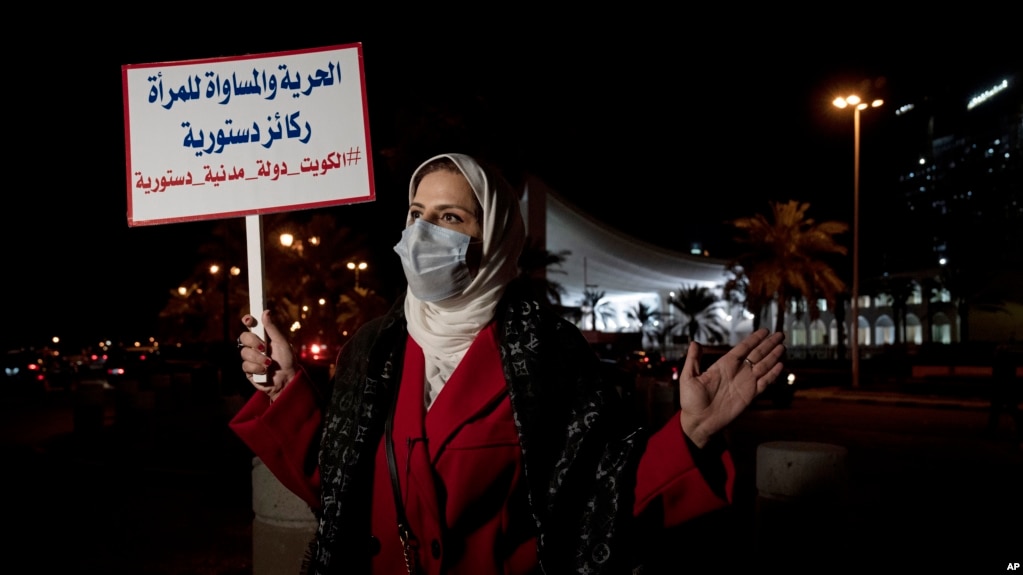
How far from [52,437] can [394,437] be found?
1433 centimetres

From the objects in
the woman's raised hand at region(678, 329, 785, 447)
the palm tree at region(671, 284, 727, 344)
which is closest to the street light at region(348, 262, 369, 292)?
the palm tree at region(671, 284, 727, 344)

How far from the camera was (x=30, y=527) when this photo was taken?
708 centimetres

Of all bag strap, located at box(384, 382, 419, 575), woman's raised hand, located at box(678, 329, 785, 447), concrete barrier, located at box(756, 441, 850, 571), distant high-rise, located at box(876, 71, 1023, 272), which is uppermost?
distant high-rise, located at box(876, 71, 1023, 272)

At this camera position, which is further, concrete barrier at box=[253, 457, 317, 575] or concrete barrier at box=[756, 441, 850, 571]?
concrete barrier at box=[756, 441, 850, 571]

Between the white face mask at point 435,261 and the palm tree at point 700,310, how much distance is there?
1946 inches

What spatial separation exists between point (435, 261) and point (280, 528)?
2.98m

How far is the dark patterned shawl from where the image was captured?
1.80 metres

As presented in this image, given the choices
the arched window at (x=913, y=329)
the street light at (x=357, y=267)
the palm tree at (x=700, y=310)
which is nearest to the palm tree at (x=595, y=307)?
the palm tree at (x=700, y=310)

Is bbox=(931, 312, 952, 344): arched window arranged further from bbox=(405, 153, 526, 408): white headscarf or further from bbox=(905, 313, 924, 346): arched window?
bbox=(405, 153, 526, 408): white headscarf

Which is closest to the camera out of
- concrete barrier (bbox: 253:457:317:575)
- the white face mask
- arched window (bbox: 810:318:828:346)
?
the white face mask

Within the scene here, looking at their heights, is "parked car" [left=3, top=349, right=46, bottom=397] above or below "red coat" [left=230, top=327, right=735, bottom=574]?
below

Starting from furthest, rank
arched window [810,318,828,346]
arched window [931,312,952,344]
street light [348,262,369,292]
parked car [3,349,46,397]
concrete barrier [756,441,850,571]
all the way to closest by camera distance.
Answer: arched window [810,318,828,346] → arched window [931,312,952,344] → street light [348,262,369,292] → parked car [3,349,46,397] → concrete barrier [756,441,850,571]

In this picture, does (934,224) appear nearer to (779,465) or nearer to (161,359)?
(161,359)

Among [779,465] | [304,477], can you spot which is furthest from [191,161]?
[779,465]
